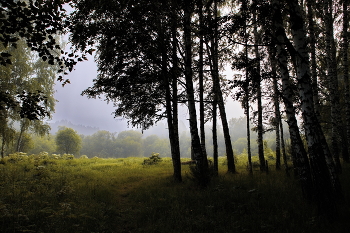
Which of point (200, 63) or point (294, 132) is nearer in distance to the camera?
point (294, 132)

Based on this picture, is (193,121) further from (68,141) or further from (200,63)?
(68,141)

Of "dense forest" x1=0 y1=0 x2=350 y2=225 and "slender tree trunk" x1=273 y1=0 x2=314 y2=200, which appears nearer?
"dense forest" x1=0 y1=0 x2=350 y2=225

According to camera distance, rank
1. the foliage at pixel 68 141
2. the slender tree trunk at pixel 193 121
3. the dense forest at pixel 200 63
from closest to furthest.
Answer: the dense forest at pixel 200 63 → the slender tree trunk at pixel 193 121 → the foliage at pixel 68 141

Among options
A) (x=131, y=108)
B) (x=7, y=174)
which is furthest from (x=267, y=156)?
(x=7, y=174)

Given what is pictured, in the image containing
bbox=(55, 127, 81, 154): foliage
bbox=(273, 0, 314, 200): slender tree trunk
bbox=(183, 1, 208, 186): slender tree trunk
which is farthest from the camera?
bbox=(55, 127, 81, 154): foliage

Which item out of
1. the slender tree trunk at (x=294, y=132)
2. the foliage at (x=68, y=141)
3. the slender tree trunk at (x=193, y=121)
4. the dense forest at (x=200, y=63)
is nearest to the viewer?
the dense forest at (x=200, y=63)

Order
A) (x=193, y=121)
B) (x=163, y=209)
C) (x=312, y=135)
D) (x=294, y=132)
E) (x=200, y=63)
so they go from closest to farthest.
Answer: (x=312, y=135)
(x=163, y=209)
(x=294, y=132)
(x=193, y=121)
(x=200, y=63)

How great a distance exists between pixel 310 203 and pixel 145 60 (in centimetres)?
840

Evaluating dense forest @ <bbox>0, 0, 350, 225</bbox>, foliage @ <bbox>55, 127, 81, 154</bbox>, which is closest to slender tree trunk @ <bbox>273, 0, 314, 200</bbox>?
Result: dense forest @ <bbox>0, 0, 350, 225</bbox>

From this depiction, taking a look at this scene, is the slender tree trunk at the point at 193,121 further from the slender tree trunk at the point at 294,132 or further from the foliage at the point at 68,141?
the foliage at the point at 68,141

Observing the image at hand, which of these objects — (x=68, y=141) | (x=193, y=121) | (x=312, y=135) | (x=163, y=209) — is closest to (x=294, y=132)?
(x=312, y=135)

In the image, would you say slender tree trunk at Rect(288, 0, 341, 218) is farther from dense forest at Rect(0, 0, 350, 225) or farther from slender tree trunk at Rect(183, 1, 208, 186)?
slender tree trunk at Rect(183, 1, 208, 186)

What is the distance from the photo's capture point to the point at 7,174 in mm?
9203

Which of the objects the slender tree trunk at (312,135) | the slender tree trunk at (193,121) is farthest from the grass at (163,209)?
the slender tree trunk at (193,121)
